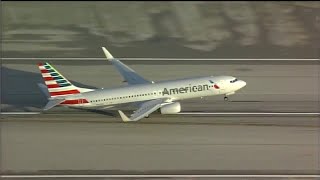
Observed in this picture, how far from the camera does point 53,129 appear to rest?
32.9 metres

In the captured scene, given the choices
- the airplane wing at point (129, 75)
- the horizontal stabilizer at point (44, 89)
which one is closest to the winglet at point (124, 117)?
the airplane wing at point (129, 75)

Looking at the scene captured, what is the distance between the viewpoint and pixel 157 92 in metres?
34.7

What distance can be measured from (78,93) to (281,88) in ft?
45.6

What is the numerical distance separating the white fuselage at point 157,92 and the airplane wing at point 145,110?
1.32 ft

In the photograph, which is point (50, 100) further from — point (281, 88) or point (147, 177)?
point (281, 88)

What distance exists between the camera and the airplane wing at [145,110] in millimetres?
32344

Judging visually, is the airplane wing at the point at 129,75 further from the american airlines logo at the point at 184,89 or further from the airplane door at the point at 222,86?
the airplane door at the point at 222,86

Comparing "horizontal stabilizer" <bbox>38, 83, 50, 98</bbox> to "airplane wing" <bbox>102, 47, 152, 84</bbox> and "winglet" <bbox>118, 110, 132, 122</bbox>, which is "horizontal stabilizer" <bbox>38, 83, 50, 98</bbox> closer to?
"airplane wing" <bbox>102, 47, 152, 84</bbox>

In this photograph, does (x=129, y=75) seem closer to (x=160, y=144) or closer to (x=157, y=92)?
(x=157, y=92)

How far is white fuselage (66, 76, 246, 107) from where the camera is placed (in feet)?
113

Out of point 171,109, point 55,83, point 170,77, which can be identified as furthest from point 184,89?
point 55,83

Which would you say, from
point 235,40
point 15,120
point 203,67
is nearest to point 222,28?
point 235,40

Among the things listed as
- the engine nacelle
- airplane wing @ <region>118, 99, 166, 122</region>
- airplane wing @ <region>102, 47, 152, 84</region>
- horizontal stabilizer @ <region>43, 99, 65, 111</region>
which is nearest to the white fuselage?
airplane wing @ <region>118, 99, 166, 122</region>

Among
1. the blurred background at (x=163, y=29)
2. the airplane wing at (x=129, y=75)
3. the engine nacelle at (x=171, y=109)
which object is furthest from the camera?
the blurred background at (x=163, y=29)
